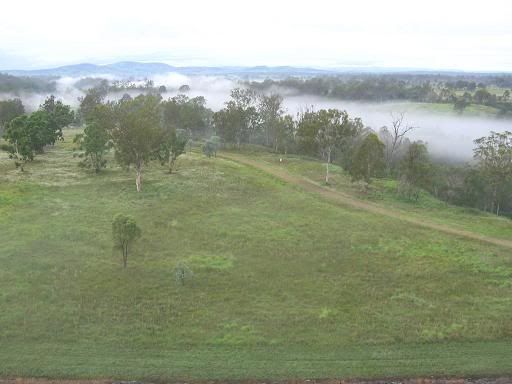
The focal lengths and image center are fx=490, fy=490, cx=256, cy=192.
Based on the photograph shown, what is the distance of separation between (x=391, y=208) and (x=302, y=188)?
35.5ft

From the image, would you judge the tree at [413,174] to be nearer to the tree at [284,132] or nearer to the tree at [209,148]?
the tree at [209,148]

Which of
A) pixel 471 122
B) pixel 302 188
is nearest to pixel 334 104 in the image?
pixel 471 122

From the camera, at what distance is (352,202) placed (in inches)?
2034

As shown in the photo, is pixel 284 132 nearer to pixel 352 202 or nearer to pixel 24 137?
pixel 352 202

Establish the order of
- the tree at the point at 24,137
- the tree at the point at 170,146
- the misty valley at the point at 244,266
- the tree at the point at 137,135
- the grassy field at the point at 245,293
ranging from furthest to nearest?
the tree at the point at 24,137, the tree at the point at 170,146, the tree at the point at 137,135, the misty valley at the point at 244,266, the grassy field at the point at 245,293

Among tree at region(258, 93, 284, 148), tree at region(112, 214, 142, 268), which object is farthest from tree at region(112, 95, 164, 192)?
tree at region(258, 93, 284, 148)

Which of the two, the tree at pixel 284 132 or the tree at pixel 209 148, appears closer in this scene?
the tree at pixel 209 148

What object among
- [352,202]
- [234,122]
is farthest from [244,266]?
[234,122]

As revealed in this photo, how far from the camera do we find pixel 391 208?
165 feet

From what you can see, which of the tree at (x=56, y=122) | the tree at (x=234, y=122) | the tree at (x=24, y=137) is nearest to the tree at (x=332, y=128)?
the tree at (x=234, y=122)

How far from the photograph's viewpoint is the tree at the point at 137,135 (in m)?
52.2

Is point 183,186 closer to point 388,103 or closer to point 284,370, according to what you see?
point 284,370

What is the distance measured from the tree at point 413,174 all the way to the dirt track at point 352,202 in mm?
7984

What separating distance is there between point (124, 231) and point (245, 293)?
30.8 feet
